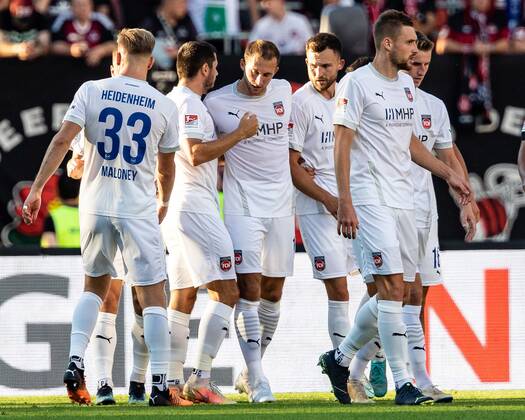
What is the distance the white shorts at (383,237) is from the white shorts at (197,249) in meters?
0.92

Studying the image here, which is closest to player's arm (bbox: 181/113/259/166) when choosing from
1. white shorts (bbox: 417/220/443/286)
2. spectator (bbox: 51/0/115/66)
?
white shorts (bbox: 417/220/443/286)

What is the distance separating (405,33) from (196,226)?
1.85 metres

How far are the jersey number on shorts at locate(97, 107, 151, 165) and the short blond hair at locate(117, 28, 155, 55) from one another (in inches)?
14.9

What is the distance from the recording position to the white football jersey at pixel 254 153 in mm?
9312

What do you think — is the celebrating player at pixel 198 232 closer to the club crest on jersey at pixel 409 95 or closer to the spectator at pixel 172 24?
the club crest on jersey at pixel 409 95

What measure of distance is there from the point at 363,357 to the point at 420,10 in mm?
6011

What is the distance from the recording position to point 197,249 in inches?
355

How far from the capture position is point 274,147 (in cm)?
938

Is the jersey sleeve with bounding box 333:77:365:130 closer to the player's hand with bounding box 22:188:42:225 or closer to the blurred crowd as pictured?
the player's hand with bounding box 22:188:42:225

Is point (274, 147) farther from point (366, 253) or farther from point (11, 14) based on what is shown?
point (11, 14)

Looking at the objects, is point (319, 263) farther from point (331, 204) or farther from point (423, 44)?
point (423, 44)

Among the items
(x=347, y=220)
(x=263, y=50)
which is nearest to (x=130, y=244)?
(x=347, y=220)

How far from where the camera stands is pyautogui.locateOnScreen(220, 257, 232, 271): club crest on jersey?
351 inches

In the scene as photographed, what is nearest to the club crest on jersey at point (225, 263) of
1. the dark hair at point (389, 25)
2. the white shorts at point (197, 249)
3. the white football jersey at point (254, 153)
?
the white shorts at point (197, 249)
